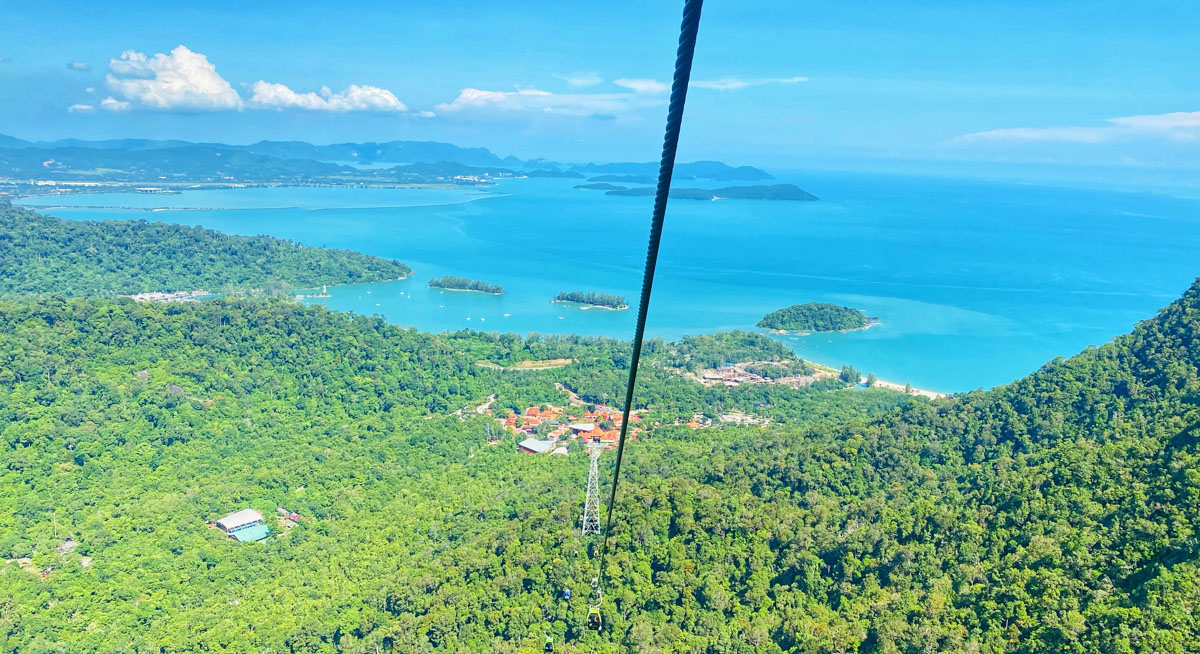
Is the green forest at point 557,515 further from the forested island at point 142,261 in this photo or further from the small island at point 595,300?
the small island at point 595,300

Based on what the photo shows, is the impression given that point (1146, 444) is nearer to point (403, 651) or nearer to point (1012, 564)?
point (1012, 564)

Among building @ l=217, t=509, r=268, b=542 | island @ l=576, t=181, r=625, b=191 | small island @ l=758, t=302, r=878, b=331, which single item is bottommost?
building @ l=217, t=509, r=268, b=542

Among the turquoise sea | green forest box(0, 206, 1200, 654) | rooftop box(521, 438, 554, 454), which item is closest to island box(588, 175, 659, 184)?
the turquoise sea

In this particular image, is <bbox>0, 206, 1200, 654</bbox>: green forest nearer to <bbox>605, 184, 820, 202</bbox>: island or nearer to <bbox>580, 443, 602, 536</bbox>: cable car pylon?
<bbox>580, 443, 602, 536</bbox>: cable car pylon

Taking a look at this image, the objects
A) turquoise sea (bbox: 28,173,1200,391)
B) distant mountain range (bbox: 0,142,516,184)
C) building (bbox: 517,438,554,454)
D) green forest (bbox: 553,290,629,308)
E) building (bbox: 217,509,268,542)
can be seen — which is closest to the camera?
building (bbox: 217,509,268,542)

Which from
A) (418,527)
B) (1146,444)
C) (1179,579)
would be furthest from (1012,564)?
(418,527)

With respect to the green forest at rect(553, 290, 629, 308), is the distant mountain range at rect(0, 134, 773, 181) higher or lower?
higher
